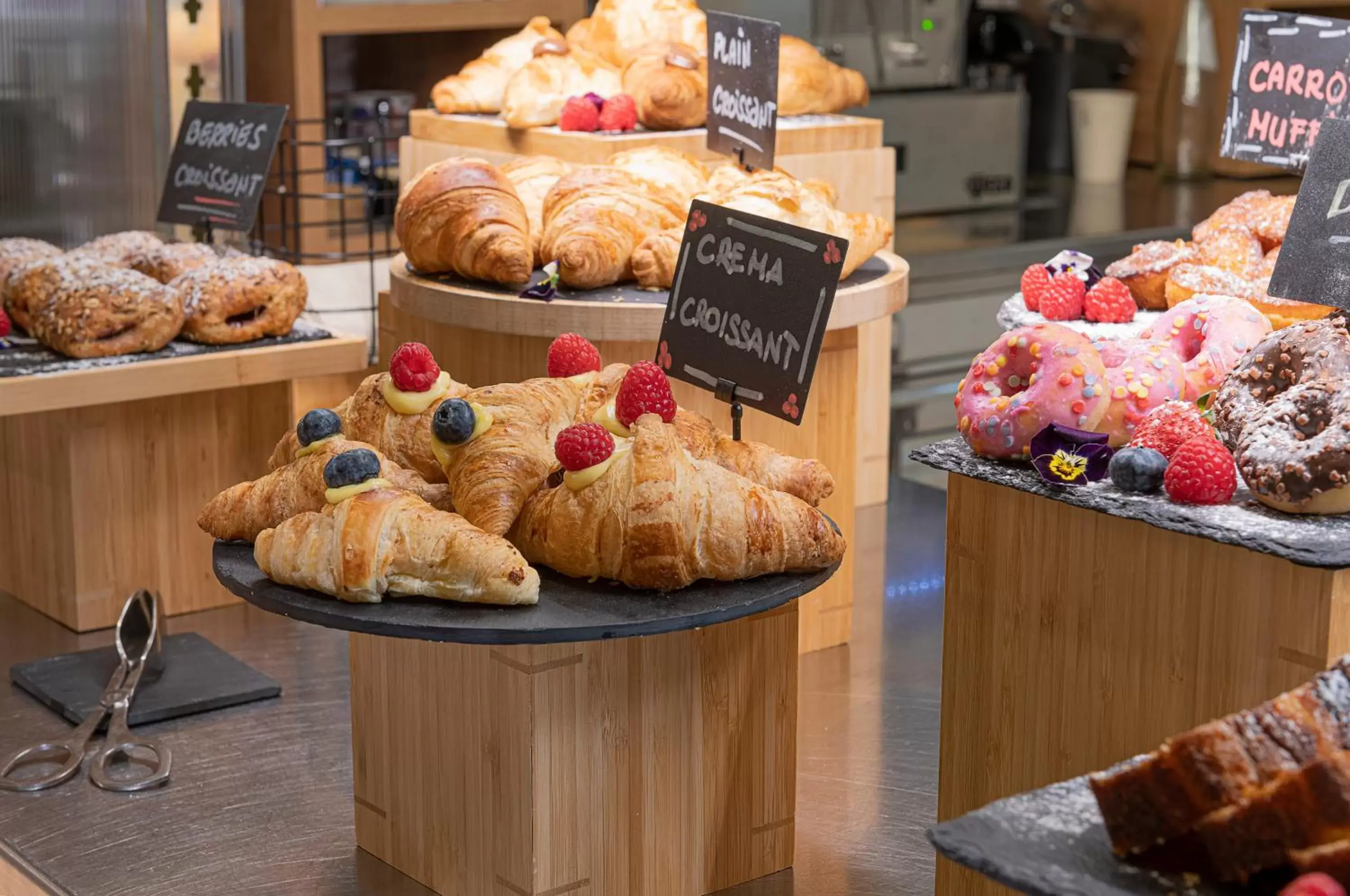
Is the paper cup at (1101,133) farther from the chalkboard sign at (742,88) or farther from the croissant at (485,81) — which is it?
the chalkboard sign at (742,88)

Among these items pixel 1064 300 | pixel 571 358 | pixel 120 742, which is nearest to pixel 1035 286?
pixel 1064 300

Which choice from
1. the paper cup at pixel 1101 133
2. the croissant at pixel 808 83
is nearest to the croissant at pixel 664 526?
the croissant at pixel 808 83

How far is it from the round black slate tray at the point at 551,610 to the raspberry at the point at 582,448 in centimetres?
13

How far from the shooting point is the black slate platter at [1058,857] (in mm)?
1370

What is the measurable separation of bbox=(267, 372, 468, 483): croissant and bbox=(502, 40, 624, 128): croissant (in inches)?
60.0

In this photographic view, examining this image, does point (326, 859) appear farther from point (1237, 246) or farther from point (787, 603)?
point (1237, 246)

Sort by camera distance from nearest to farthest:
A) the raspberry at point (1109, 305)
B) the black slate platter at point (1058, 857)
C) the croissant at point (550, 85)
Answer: the black slate platter at point (1058, 857) → the raspberry at point (1109, 305) → the croissant at point (550, 85)

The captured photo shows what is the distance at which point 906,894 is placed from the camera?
233 cm

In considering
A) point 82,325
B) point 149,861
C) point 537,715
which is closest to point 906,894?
point 537,715

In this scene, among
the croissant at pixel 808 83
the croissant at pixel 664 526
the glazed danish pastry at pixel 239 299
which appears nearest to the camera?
the croissant at pixel 664 526

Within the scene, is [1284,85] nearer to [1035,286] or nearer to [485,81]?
[1035,286]

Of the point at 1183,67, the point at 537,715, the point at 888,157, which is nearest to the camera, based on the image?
the point at 537,715

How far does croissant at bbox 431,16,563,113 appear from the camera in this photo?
3.86 metres

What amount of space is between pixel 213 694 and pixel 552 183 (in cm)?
108
